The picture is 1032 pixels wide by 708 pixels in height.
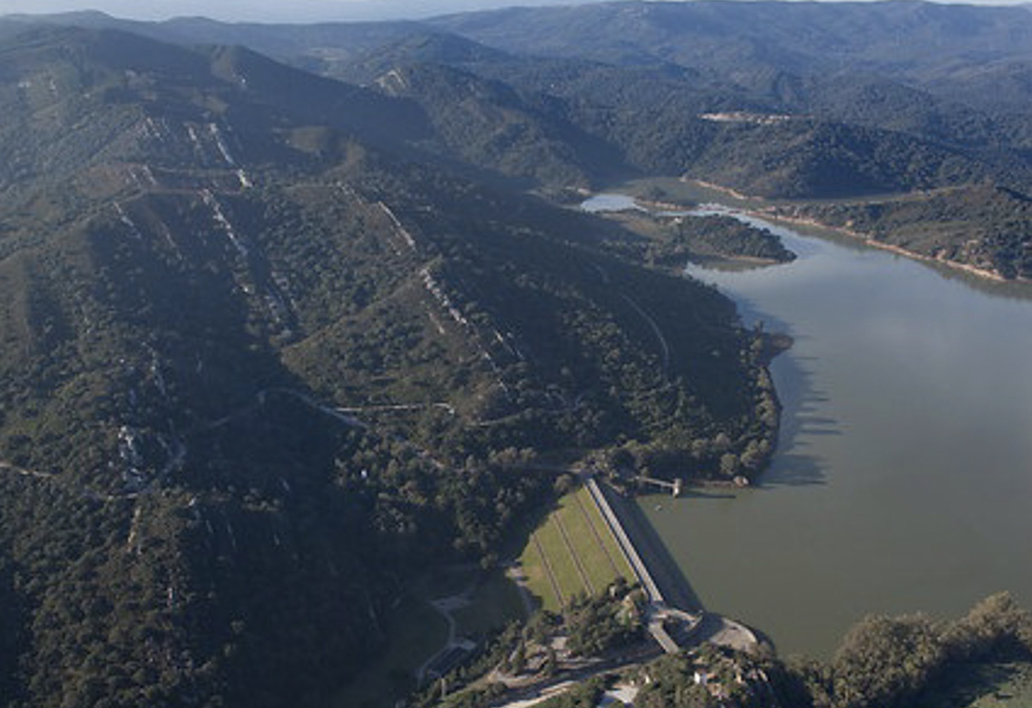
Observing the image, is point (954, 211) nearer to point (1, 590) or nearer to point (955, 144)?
point (955, 144)

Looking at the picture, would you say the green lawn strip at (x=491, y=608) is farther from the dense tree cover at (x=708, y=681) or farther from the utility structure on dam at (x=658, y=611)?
the dense tree cover at (x=708, y=681)

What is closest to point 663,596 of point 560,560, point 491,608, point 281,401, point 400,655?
point 560,560

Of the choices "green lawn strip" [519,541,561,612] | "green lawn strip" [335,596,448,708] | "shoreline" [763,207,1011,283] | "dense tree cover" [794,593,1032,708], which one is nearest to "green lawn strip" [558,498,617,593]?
"green lawn strip" [519,541,561,612]

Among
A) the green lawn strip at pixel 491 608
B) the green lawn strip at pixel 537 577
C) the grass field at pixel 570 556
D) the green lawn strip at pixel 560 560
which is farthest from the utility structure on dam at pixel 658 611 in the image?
the green lawn strip at pixel 491 608

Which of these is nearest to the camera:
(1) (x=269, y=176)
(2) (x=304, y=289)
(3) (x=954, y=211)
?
(2) (x=304, y=289)

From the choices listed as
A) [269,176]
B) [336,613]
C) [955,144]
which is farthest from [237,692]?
[955,144]

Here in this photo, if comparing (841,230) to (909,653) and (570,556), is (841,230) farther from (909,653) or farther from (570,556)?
(909,653)

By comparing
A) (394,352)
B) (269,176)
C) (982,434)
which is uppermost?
(269,176)

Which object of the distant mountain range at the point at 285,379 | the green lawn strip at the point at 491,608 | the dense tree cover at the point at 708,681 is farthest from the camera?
the green lawn strip at the point at 491,608
